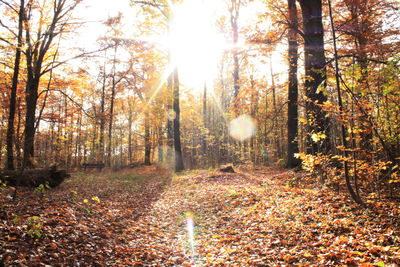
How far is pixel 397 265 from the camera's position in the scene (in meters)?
3.09

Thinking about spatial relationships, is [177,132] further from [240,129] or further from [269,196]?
[269,196]

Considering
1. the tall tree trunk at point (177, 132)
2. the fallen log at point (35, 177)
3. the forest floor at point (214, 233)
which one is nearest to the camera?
the forest floor at point (214, 233)

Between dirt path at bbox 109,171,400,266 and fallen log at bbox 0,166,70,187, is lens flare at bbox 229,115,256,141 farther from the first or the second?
fallen log at bbox 0,166,70,187

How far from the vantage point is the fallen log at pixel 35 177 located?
28.4ft

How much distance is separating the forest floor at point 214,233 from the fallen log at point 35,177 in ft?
3.82

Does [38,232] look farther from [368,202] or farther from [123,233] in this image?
[368,202]

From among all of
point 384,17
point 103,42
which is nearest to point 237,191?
point 103,42

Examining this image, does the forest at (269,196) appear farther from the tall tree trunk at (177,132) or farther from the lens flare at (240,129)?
the lens flare at (240,129)

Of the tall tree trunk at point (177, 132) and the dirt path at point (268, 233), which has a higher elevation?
the tall tree trunk at point (177, 132)

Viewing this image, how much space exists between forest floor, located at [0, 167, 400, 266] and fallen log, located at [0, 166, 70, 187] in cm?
116

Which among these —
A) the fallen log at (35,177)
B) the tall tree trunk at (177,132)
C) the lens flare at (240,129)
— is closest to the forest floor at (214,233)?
the fallen log at (35,177)

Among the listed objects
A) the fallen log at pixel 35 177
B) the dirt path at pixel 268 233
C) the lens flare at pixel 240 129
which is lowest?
the dirt path at pixel 268 233

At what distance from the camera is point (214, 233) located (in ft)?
19.2

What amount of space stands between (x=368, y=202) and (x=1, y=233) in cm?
698
